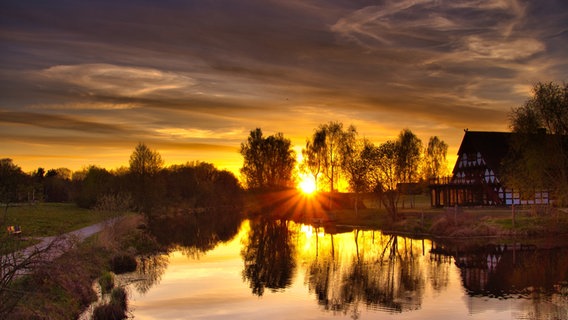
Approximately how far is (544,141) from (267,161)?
223 ft

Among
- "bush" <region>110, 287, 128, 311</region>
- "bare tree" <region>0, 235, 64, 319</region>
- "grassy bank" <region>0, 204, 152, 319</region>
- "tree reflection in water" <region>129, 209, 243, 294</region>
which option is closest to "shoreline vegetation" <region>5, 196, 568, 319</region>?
"grassy bank" <region>0, 204, 152, 319</region>

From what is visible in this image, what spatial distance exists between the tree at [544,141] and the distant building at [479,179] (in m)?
15.5

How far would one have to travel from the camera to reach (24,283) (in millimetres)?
19812

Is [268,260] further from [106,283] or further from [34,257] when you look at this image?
[34,257]

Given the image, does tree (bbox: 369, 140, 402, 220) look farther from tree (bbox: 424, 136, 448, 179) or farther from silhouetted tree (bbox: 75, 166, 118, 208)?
tree (bbox: 424, 136, 448, 179)

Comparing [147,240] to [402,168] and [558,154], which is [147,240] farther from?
[558,154]

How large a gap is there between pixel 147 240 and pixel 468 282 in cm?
2712

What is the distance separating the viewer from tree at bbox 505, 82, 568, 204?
53.6m

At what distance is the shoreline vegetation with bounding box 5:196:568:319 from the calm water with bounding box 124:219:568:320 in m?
2.50

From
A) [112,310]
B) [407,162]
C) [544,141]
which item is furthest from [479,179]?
[112,310]

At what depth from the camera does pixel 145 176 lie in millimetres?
93812

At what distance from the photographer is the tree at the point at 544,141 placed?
53.6 m

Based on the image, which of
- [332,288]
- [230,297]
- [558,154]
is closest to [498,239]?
[558,154]

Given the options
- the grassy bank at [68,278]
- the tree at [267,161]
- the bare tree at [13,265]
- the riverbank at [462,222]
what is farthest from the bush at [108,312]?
the tree at [267,161]
